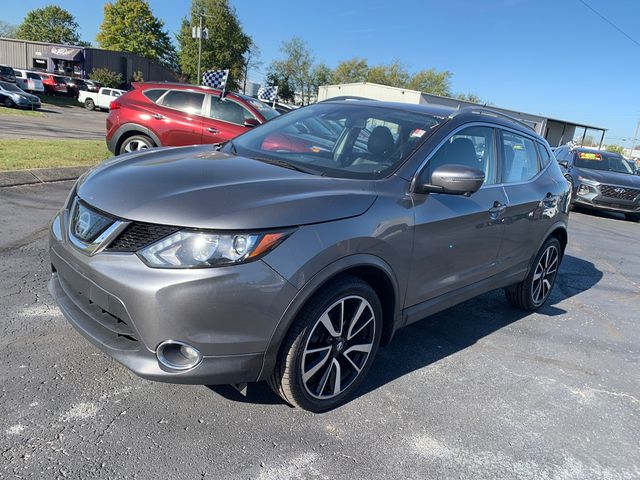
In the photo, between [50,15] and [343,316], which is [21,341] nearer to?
[343,316]

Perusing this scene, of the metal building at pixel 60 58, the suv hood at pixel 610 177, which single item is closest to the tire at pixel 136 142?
the suv hood at pixel 610 177

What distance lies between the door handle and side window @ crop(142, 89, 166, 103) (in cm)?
733

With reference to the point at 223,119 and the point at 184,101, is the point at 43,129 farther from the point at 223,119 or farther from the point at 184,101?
the point at 223,119

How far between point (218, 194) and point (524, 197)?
272cm

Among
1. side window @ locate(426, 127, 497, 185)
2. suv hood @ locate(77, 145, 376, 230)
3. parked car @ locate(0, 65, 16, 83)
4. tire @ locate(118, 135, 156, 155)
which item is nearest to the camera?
suv hood @ locate(77, 145, 376, 230)

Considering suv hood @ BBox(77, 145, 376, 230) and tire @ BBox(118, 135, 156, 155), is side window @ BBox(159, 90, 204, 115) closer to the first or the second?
tire @ BBox(118, 135, 156, 155)

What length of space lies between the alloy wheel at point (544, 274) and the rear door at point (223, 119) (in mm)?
5903

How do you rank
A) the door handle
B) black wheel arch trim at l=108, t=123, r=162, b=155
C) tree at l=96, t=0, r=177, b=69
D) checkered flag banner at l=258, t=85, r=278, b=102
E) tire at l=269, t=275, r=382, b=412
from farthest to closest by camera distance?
tree at l=96, t=0, r=177, b=69, checkered flag banner at l=258, t=85, r=278, b=102, black wheel arch trim at l=108, t=123, r=162, b=155, the door handle, tire at l=269, t=275, r=382, b=412

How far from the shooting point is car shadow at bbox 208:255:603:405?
298 cm

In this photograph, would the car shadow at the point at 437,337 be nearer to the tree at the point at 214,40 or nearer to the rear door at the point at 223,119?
the rear door at the point at 223,119

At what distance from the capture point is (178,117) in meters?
9.04

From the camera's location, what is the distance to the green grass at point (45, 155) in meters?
7.65

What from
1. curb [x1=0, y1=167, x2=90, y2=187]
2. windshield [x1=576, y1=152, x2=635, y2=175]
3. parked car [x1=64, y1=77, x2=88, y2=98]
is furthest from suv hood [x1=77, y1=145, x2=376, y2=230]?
parked car [x1=64, y1=77, x2=88, y2=98]

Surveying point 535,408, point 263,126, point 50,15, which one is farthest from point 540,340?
point 50,15
